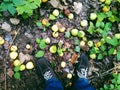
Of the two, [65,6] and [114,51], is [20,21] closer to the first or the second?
[65,6]

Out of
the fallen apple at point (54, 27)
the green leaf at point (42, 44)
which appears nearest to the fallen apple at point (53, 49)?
the green leaf at point (42, 44)

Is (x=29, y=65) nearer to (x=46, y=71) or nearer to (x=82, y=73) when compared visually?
(x=46, y=71)

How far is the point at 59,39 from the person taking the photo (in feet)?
12.4

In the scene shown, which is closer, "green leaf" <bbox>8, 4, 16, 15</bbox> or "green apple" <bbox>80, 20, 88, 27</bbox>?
"green leaf" <bbox>8, 4, 16, 15</bbox>

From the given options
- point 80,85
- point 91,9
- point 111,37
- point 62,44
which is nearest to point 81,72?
Result: point 80,85

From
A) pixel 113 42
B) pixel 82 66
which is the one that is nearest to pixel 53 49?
pixel 82 66

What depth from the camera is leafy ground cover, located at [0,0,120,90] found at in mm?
3555

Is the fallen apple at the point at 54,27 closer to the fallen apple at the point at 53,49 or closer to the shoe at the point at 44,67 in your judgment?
the fallen apple at the point at 53,49

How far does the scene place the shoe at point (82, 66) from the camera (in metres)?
3.76

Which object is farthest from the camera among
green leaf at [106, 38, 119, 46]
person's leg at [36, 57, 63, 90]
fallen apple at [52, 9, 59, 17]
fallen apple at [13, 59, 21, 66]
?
green leaf at [106, 38, 119, 46]

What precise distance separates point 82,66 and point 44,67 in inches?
22.8

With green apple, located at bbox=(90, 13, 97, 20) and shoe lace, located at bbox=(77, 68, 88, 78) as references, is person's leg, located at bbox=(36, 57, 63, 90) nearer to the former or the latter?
shoe lace, located at bbox=(77, 68, 88, 78)

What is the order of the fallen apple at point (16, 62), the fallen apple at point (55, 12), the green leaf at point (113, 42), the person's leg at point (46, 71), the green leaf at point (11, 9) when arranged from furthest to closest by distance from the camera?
1. the green leaf at point (113, 42)
2. the fallen apple at point (55, 12)
3. the person's leg at point (46, 71)
4. the fallen apple at point (16, 62)
5. the green leaf at point (11, 9)

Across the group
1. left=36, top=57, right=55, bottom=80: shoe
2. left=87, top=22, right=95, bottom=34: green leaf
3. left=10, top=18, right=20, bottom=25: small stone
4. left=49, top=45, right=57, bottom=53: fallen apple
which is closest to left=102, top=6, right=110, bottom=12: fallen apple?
left=87, top=22, right=95, bottom=34: green leaf
